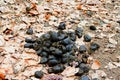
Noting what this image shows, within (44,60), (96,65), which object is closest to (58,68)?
(44,60)

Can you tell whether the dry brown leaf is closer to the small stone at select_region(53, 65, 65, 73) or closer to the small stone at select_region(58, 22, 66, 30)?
the small stone at select_region(53, 65, 65, 73)

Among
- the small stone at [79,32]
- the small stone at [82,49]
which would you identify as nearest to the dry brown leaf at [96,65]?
the small stone at [82,49]

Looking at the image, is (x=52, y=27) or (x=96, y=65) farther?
(x=52, y=27)

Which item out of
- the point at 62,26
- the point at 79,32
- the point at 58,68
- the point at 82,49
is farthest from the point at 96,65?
the point at 62,26

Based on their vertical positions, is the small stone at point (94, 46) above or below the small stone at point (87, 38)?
below

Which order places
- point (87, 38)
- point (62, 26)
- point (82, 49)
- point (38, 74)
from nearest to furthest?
point (38, 74)
point (82, 49)
point (87, 38)
point (62, 26)

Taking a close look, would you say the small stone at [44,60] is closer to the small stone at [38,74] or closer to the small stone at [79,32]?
the small stone at [38,74]

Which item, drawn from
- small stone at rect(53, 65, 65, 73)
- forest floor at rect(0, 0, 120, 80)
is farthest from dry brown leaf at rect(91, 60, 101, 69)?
small stone at rect(53, 65, 65, 73)

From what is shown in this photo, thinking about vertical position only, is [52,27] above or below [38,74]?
above

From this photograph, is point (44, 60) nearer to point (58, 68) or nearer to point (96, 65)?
point (58, 68)

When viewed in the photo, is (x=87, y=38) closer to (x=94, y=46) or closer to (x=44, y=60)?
(x=94, y=46)

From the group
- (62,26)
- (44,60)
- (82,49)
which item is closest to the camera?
(44,60)

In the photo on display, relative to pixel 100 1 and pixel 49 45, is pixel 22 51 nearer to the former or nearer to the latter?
pixel 49 45
